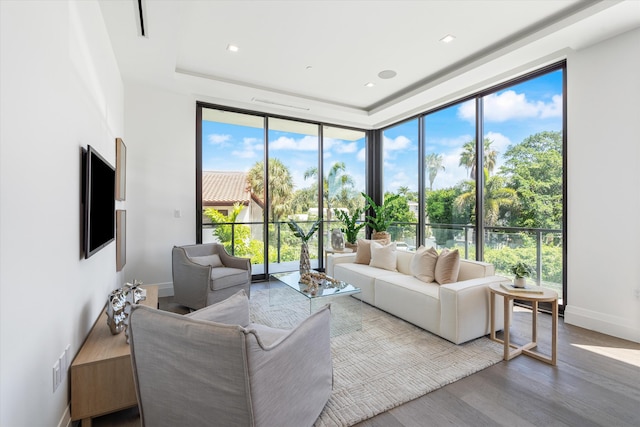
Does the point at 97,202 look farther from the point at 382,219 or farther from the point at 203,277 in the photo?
the point at 382,219

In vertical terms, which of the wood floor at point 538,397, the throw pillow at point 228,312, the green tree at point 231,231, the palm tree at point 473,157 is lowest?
the wood floor at point 538,397

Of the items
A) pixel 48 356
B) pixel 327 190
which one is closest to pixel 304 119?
pixel 327 190

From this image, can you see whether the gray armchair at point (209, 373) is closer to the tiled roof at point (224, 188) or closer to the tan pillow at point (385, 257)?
the tan pillow at point (385, 257)

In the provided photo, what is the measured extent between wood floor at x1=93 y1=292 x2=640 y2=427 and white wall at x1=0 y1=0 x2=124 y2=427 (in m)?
0.73

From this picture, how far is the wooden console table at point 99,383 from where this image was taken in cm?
171

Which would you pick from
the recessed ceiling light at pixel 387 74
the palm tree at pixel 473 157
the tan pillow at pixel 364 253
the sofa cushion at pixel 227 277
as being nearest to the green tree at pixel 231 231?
the sofa cushion at pixel 227 277

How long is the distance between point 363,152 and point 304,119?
1.51 m

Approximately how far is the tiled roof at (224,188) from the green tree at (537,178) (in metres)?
3.88

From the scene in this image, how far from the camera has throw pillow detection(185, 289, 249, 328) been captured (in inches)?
64.4

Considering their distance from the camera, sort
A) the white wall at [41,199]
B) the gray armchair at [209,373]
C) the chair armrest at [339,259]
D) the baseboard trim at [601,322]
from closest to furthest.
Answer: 1. the white wall at [41,199]
2. the gray armchair at [209,373]
3. the baseboard trim at [601,322]
4. the chair armrest at [339,259]

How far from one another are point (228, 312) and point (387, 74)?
3811 mm

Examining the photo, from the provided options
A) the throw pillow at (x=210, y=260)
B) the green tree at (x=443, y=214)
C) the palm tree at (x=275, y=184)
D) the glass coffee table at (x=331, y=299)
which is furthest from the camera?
the palm tree at (x=275, y=184)

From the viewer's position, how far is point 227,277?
143 inches

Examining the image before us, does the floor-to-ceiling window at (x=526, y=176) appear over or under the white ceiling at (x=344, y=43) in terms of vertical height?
under
